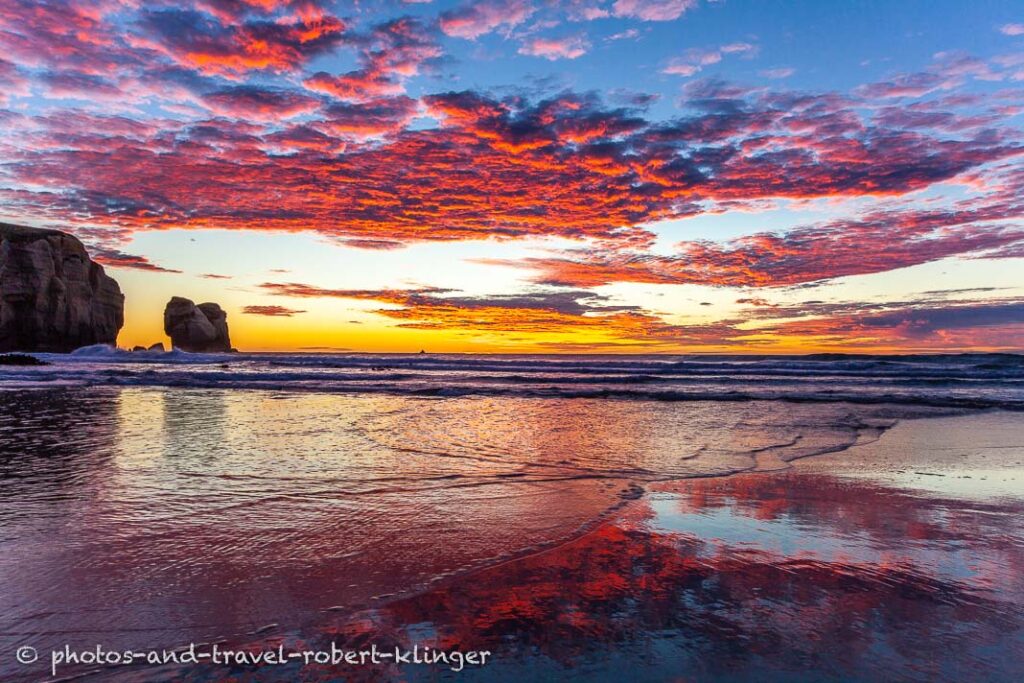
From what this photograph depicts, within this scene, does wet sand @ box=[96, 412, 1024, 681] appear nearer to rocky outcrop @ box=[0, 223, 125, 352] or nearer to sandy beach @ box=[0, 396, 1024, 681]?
sandy beach @ box=[0, 396, 1024, 681]

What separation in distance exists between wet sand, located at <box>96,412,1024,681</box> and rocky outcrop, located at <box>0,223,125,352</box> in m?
66.3

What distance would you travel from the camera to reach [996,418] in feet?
43.6

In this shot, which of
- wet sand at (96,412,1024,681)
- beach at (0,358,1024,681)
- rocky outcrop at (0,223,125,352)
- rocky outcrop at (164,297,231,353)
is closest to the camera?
wet sand at (96,412,1024,681)

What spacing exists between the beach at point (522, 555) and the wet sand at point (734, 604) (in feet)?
0.06

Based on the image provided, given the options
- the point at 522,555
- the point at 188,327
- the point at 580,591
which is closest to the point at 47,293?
the point at 188,327

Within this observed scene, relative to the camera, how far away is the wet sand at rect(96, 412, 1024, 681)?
2.39 m

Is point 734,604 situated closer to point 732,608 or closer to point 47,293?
point 732,608

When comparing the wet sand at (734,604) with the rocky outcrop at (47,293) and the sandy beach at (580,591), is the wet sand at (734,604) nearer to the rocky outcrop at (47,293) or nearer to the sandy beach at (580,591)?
the sandy beach at (580,591)

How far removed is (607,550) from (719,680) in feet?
5.36

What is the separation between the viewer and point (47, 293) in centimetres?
5344

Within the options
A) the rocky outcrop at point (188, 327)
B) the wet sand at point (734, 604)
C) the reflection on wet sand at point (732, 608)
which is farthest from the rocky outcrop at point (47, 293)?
the reflection on wet sand at point (732, 608)

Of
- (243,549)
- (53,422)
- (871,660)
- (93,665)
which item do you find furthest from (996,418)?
(53,422)

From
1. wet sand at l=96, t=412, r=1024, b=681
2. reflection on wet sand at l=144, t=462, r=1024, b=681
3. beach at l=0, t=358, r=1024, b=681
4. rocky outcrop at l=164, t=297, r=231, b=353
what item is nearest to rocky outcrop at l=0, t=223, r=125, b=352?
rocky outcrop at l=164, t=297, r=231, b=353

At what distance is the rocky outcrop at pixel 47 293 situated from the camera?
51344 millimetres
